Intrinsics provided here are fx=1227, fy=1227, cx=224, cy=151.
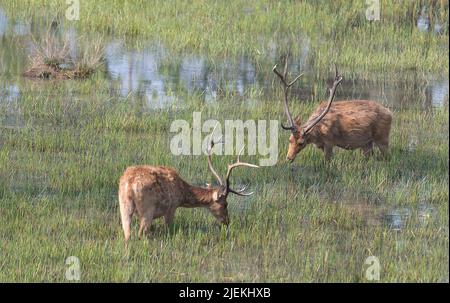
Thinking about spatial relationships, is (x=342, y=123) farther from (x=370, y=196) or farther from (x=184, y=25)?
(x=184, y=25)

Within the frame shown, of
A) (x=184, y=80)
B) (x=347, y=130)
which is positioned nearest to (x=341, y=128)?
(x=347, y=130)

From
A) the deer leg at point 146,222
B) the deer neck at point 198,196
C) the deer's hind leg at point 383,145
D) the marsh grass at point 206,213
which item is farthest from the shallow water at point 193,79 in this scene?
the deer leg at point 146,222

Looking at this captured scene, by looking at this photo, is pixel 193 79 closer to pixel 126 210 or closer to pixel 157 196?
pixel 157 196

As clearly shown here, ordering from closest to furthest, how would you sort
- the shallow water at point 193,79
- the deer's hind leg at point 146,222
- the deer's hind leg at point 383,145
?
the deer's hind leg at point 146,222
the deer's hind leg at point 383,145
the shallow water at point 193,79

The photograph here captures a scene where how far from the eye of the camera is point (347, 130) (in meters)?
12.6

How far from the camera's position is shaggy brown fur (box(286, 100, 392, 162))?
1245 cm

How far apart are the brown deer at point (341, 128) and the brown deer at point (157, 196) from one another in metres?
2.34

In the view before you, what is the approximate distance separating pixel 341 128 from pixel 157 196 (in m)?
3.54

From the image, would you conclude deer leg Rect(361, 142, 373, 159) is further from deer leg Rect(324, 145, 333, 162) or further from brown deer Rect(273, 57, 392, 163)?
deer leg Rect(324, 145, 333, 162)

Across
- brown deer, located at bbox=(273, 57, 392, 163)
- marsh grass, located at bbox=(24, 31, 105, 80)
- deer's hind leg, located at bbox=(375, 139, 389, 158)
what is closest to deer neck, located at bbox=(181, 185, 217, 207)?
brown deer, located at bbox=(273, 57, 392, 163)

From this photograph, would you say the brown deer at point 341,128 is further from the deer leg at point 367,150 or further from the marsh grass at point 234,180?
the marsh grass at point 234,180

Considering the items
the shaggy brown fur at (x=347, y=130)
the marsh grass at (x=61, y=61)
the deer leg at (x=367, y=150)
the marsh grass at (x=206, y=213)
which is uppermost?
the marsh grass at (x=61, y=61)

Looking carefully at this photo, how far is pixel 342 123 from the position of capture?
12648mm

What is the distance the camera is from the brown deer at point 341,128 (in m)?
12.4
